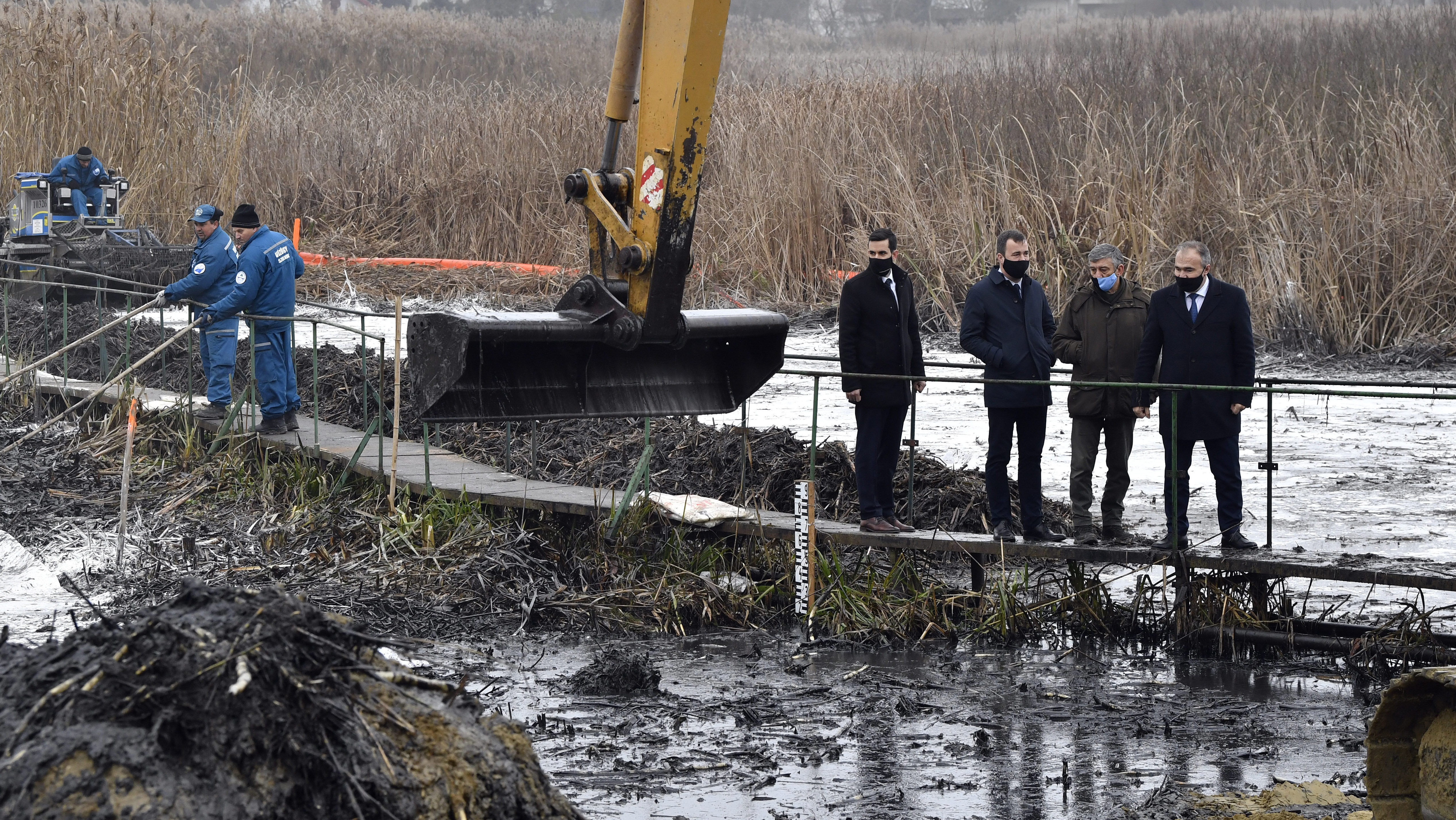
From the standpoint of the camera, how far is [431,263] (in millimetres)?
20891

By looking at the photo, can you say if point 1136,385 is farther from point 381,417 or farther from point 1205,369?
point 381,417

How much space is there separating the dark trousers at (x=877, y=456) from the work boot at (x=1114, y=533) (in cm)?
115

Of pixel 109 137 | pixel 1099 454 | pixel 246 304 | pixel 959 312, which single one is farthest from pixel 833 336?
pixel 109 137

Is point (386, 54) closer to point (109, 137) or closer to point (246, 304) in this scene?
point (109, 137)

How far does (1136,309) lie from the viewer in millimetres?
8492

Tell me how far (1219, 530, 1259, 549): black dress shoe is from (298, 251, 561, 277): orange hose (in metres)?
13.3

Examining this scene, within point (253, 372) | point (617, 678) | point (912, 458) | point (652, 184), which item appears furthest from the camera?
point (253, 372)

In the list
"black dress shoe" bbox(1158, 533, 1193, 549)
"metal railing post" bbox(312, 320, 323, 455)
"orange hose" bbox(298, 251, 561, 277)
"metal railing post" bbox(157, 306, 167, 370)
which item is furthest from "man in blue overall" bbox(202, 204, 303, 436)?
"orange hose" bbox(298, 251, 561, 277)

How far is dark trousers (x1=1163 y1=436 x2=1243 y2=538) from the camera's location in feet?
25.7

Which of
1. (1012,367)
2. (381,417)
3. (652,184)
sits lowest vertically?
(381,417)

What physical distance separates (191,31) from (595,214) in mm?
39140

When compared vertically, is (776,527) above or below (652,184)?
below

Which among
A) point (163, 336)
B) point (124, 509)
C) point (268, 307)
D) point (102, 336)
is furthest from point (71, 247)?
point (124, 509)

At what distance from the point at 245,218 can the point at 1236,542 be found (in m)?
7.34
